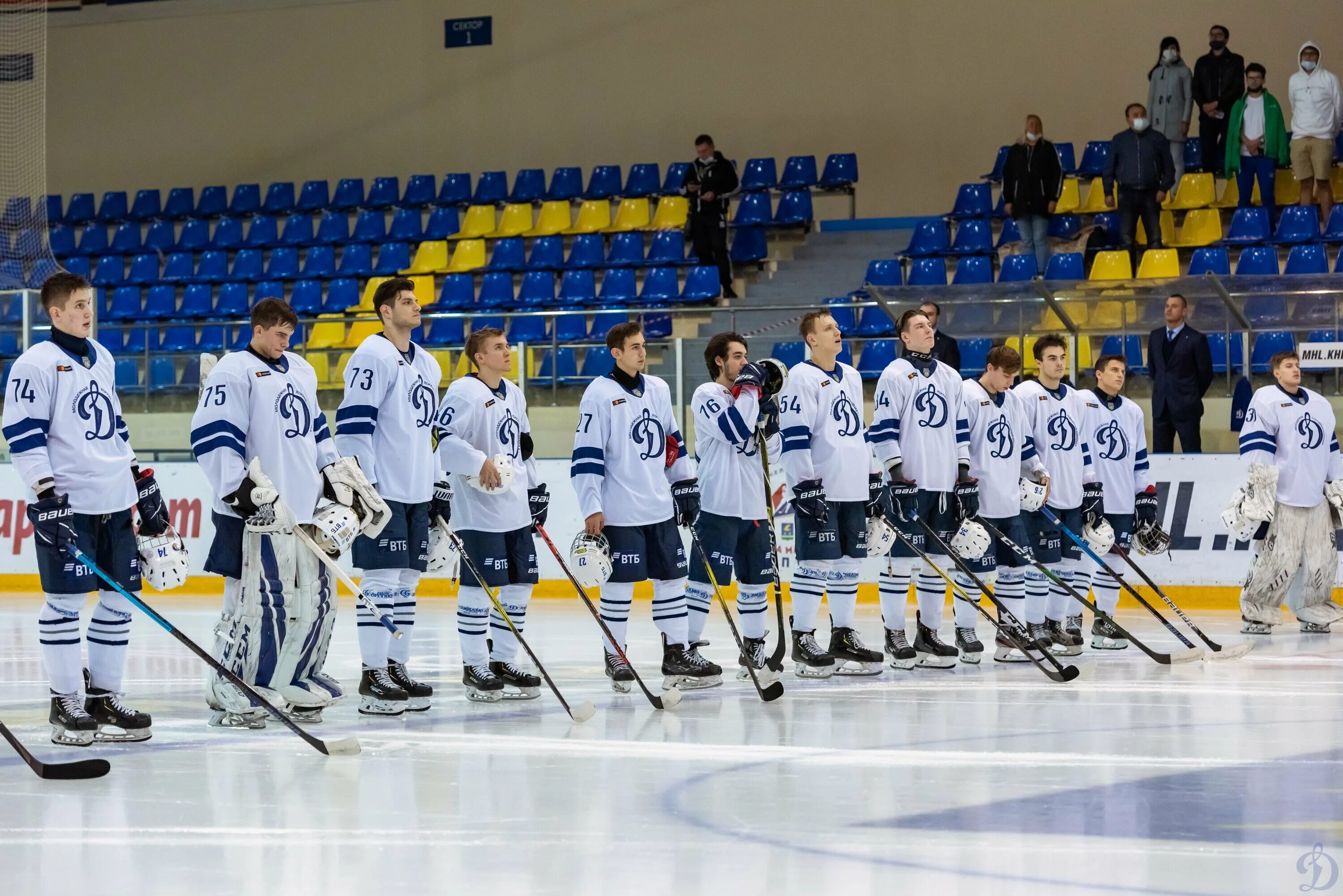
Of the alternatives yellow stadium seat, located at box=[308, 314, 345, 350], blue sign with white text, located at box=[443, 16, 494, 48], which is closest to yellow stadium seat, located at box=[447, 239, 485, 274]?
blue sign with white text, located at box=[443, 16, 494, 48]

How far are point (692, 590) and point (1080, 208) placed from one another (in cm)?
922

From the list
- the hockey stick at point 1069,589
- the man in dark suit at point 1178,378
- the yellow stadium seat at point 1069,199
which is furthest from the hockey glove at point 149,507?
the yellow stadium seat at point 1069,199

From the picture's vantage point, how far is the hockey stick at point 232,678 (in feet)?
17.4

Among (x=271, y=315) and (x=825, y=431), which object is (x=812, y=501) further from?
(x=271, y=315)

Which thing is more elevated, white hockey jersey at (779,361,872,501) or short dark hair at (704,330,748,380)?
short dark hair at (704,330,748,380)

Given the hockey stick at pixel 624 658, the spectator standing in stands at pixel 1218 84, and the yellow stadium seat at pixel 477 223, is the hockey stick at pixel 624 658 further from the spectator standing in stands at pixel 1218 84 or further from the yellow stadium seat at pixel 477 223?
the yellow stadium seat at pixel 477 223

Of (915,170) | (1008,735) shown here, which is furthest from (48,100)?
(1008,735)

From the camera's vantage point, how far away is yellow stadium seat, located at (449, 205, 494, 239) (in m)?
17.8

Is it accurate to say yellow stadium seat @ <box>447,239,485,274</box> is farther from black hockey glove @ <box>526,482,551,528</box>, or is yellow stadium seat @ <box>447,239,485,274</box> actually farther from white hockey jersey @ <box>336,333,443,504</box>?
white hockey jersey @ <box>336,333,443,504</box>

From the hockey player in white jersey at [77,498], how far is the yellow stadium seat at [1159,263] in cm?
1010

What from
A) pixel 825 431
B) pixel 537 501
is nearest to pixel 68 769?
pixel 537 501

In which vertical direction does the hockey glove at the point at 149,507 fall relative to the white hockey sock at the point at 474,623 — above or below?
above

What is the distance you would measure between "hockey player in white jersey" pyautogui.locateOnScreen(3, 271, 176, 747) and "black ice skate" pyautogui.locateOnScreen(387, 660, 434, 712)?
104cm

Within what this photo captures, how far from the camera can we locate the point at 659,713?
638cm
